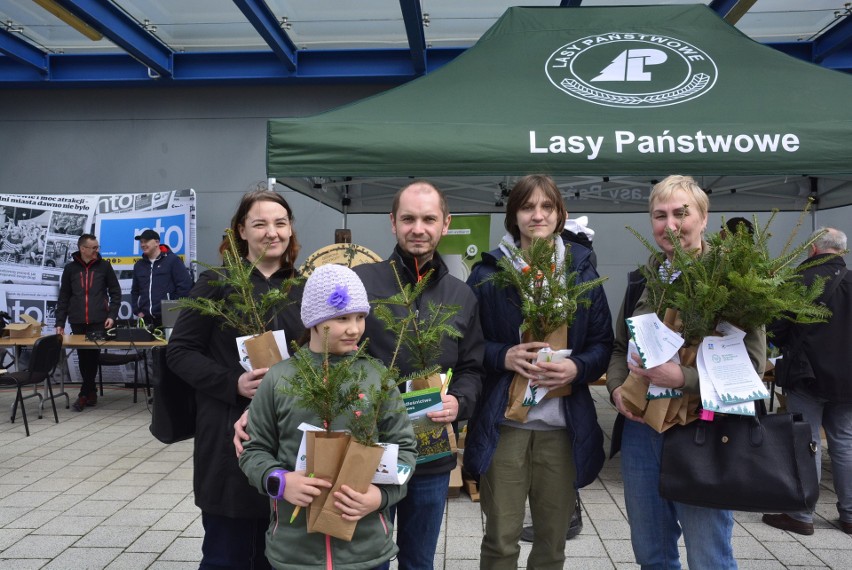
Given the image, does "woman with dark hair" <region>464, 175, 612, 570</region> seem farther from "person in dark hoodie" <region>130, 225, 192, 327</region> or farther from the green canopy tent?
"person in dark hoodie" <region>130, 225, 192, 327</region>

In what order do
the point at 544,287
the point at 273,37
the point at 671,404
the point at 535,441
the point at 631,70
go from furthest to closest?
the point at 273,37, the point at 631,70, the point at 535,441, the point at 544,287, the point at 671,404

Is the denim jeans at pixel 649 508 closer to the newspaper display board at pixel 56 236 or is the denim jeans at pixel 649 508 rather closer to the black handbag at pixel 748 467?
the black handbag at pixel 748 467

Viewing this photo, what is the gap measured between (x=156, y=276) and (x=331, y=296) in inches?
256

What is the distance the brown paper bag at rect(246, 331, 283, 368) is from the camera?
6.38 feet

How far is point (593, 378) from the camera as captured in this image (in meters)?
2.27

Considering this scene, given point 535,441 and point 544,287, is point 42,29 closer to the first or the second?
point 544,287

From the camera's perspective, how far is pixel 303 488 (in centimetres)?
163

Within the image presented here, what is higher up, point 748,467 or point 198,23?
point 198,23

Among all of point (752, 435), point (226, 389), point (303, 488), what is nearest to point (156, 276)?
point (226, 389)

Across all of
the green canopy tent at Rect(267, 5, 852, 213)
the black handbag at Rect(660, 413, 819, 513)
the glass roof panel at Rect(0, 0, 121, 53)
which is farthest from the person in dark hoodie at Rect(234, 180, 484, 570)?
the glass roof panel at Rect(0, 0, 121, 53)

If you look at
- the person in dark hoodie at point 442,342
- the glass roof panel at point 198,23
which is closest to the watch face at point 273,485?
the person in dark hoodie at point 442,342

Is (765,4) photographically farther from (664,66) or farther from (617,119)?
(617,119)

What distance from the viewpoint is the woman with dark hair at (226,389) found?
2.06 meters

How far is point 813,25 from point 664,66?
452 centimetres
